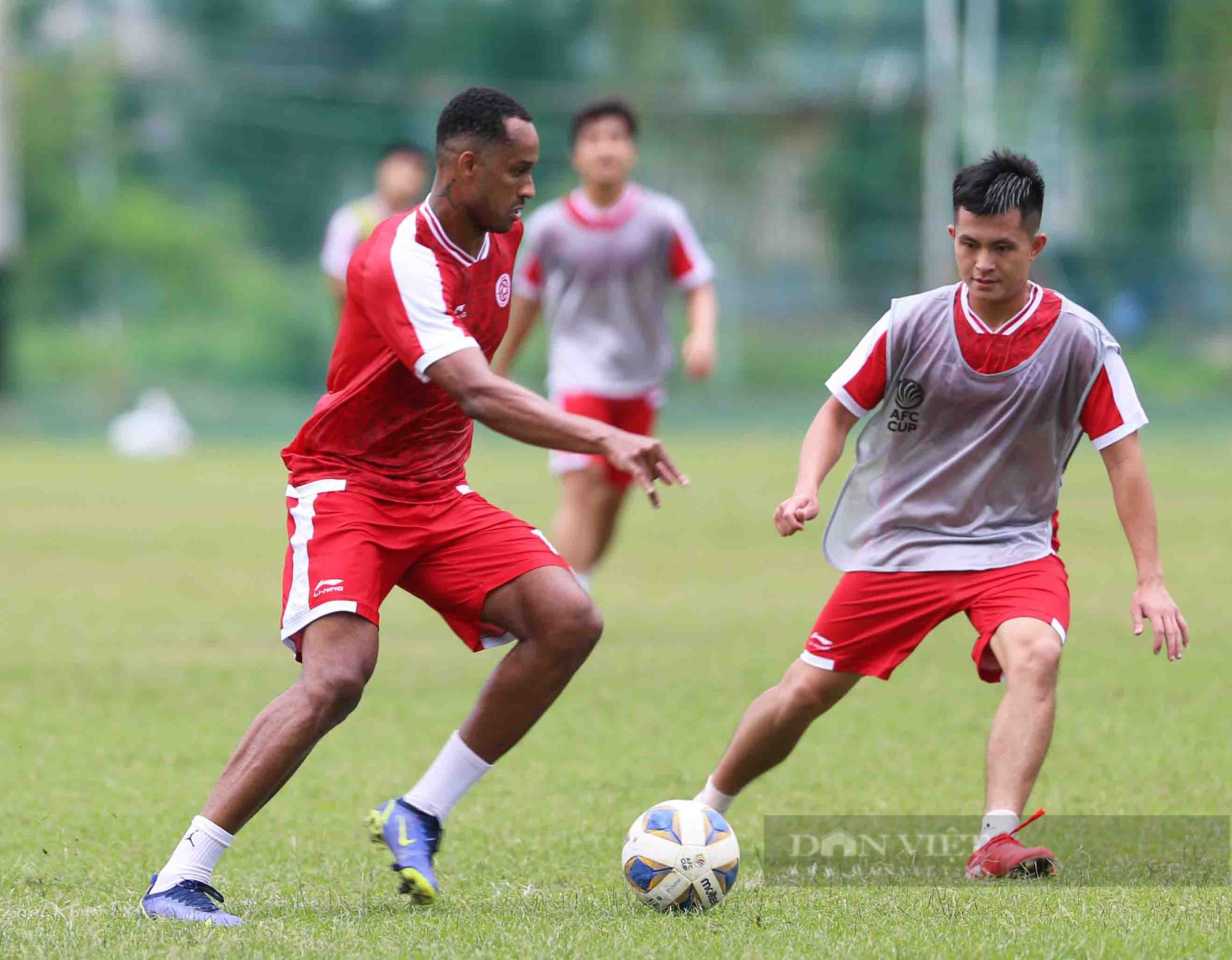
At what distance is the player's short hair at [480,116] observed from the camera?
4.85m

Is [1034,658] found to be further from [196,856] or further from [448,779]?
[196,856]

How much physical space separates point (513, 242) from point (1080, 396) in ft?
5.46

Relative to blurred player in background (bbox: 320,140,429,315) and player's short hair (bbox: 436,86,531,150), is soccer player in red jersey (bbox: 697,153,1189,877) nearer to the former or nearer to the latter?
player's short hair (bbox: 436,86,531,150)

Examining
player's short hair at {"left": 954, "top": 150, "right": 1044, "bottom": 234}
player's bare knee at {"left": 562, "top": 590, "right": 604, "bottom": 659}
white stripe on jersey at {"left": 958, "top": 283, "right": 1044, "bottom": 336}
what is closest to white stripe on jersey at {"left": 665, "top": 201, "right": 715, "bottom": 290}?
white stripe on jersey at {"left": 958, "top": 283, "right": 1044, "bottom": 336}

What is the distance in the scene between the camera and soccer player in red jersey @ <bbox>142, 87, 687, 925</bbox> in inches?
182

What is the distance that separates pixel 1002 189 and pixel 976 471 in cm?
83

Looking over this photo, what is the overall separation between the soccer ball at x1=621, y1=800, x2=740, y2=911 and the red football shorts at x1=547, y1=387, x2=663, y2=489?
4.48 metres

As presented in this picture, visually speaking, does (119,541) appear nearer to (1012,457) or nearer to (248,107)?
(1012,457)

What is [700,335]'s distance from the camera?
884 centimetres

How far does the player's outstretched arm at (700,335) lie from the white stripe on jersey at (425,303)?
3474mm

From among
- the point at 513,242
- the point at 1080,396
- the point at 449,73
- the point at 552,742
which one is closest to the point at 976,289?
the point at 1080,396

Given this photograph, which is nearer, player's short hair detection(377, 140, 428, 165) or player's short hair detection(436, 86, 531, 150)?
player's short hair detection(436, 86, 531, 150)

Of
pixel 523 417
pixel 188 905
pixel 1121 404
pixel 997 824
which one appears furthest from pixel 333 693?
pixel 1121 404

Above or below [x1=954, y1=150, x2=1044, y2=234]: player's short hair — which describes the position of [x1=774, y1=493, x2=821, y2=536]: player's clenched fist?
below
